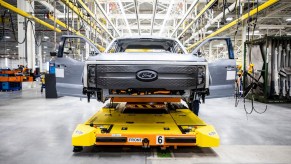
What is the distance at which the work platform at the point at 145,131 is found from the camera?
9.12 feet

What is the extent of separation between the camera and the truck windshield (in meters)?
4.37

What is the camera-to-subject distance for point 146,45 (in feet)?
15.5

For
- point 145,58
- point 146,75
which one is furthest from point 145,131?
point 145,58

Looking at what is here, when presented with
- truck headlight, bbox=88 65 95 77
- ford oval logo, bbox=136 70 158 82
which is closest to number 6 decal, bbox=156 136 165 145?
ford oval logo, bbox=136 70 158 82

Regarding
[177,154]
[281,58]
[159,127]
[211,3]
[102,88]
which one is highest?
[211,3]

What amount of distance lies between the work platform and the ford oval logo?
0.65 metres

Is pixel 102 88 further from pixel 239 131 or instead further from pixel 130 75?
pixel 239 131

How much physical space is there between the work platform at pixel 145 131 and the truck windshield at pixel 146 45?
51.5 inches

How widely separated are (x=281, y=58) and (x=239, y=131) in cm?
539

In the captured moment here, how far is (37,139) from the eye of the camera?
11.4ft

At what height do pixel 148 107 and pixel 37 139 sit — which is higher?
pixel 148 107

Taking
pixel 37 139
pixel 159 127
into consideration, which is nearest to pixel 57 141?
pixel 37 139

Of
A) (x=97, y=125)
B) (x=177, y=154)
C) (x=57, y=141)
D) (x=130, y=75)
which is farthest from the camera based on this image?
(x=57, y=141)

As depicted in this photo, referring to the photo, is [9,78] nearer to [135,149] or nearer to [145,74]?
[135,149]
